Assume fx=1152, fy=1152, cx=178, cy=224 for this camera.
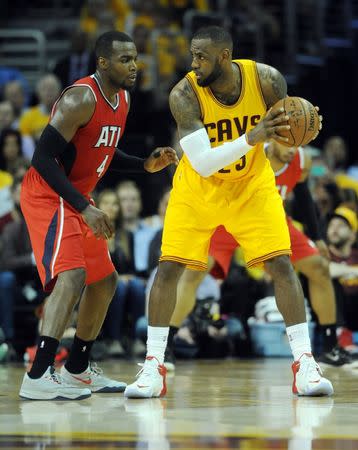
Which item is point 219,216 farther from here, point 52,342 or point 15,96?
point 15,96

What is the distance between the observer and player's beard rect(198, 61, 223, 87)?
6082 millimetres

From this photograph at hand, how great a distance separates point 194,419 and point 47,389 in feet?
3.72

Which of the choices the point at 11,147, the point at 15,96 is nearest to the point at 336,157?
the point at 15,96

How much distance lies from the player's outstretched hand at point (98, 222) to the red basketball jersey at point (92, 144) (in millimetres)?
401

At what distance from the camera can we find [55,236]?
6133 mm

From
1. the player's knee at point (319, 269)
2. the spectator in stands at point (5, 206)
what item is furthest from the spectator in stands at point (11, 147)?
the player's knee at point (319, 269)

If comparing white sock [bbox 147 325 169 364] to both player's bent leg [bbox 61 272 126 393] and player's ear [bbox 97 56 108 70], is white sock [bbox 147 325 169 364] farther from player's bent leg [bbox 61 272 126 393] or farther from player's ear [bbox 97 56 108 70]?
player's ear [bbox 97 56 108 70]

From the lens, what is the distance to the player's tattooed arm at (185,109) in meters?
6.05

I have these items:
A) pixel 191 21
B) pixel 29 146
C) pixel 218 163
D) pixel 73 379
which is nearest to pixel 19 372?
pixel 73 379

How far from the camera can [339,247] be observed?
10180mm

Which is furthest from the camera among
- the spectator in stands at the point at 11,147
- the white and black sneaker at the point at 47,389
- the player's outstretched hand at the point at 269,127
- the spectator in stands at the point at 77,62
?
the spectator in stands at the point at 77,62

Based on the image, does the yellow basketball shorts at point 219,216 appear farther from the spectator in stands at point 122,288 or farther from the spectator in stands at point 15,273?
the spectator in stands at point 15,273

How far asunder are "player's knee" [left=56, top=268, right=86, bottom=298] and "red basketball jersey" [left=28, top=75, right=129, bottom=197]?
1.75ft

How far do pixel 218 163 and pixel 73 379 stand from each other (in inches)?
64.3
